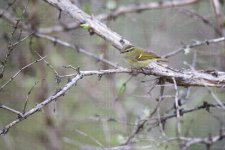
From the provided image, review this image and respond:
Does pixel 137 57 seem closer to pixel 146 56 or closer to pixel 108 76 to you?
pixel 146 56

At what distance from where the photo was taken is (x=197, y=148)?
150 inches

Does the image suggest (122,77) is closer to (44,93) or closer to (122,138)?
(44,93)

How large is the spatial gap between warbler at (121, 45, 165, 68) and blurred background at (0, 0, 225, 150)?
460mm

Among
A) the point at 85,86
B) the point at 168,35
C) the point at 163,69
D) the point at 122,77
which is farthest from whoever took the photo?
the point at 85,86

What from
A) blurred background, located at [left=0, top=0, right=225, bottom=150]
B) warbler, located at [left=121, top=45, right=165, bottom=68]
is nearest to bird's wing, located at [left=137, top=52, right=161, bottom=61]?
warbler, located at [left=121, top=45, right=165, bottom=68]

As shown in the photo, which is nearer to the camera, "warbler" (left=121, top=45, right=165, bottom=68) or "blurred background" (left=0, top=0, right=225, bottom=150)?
"warbler" (left=121, top=45, right=165, bottom=68)

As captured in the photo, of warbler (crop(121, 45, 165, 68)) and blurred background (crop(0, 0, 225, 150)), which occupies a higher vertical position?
blurred background (crop(0, 0, 225, 150))

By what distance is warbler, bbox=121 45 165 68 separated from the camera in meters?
2.75

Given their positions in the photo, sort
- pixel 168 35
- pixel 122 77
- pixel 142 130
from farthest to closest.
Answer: pixel 168 35
pixel 122 77
pixel 142 130

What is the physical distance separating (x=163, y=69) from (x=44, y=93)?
229 cm

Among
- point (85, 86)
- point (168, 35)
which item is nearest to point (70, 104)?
point (85, 86)

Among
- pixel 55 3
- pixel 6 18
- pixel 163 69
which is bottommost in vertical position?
pixel 163 69

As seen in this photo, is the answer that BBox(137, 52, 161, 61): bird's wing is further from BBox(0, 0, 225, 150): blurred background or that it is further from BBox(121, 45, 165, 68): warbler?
BBox(0, 0, 225, 150): blurred background

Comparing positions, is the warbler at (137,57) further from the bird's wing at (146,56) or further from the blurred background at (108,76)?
the blurred background at (108,76)
